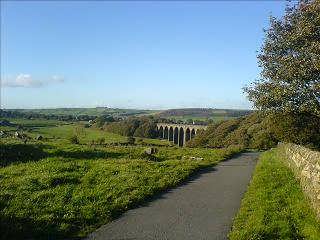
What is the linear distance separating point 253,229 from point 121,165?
10.6 meters

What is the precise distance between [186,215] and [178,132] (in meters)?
110

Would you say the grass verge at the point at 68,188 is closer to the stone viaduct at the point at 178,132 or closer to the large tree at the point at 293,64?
the large tree at the point at 293,64

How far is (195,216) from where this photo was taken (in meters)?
12.7

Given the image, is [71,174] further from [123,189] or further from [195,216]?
[195,216]

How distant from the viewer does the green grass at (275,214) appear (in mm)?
10891

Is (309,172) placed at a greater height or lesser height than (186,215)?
greater

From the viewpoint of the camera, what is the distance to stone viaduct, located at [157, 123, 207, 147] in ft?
384

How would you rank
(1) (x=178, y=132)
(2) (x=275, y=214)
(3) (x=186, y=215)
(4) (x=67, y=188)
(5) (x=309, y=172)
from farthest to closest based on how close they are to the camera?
(1) (x=178, y=132) < (4) (x=67, y=188) < (5) (x=309, y=172) < (3) (x=186, y=215) < (2) (x=275, y=214)

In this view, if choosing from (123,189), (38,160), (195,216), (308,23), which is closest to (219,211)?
(195,216)

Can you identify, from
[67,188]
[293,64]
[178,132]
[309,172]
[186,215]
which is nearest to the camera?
[186,215]

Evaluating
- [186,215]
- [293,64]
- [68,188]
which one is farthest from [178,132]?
[186,215]

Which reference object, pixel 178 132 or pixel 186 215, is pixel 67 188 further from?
pixel 178 132

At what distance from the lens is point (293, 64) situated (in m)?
25.4

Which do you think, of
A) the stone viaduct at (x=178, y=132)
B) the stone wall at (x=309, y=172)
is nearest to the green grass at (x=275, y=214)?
the stone wall at (x=309, y=172)
